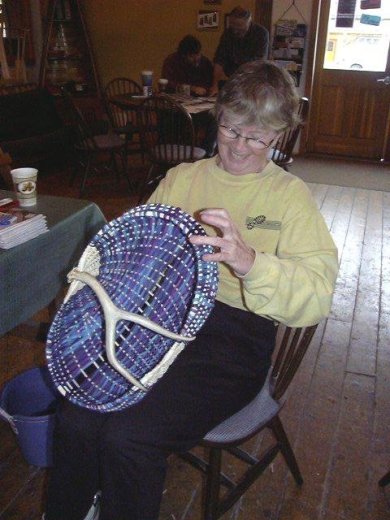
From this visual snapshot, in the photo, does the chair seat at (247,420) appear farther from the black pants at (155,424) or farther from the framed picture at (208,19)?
the framed picture at (208,19)

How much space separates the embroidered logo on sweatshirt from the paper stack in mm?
650

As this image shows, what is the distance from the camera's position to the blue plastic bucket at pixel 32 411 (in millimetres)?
1304

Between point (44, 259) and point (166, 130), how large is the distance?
2.35 m

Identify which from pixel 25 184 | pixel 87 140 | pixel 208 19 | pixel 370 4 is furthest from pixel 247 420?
pixel 208 19

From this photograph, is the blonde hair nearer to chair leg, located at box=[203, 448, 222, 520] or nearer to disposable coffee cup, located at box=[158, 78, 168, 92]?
chair leg, located at box=[203, 448, 222, 520]

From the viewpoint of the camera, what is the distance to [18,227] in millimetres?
1366

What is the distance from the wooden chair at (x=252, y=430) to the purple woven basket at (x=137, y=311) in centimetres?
27

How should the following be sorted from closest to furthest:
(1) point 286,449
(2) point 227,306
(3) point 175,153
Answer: (2) point 227,306, (1) point 286,449, (3) point 175,153

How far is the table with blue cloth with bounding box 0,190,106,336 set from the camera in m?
1.35

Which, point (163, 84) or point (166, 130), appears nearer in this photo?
point (166, 130)

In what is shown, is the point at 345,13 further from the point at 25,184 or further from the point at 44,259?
the point at 44,259

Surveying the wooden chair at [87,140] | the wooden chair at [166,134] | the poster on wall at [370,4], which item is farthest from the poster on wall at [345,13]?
the wooden chair at [87,140]

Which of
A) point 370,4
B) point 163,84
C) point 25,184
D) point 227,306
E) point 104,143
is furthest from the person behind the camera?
point 370,4

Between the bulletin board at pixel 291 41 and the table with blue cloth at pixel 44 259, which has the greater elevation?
the bulletin board at pixel 291 41
